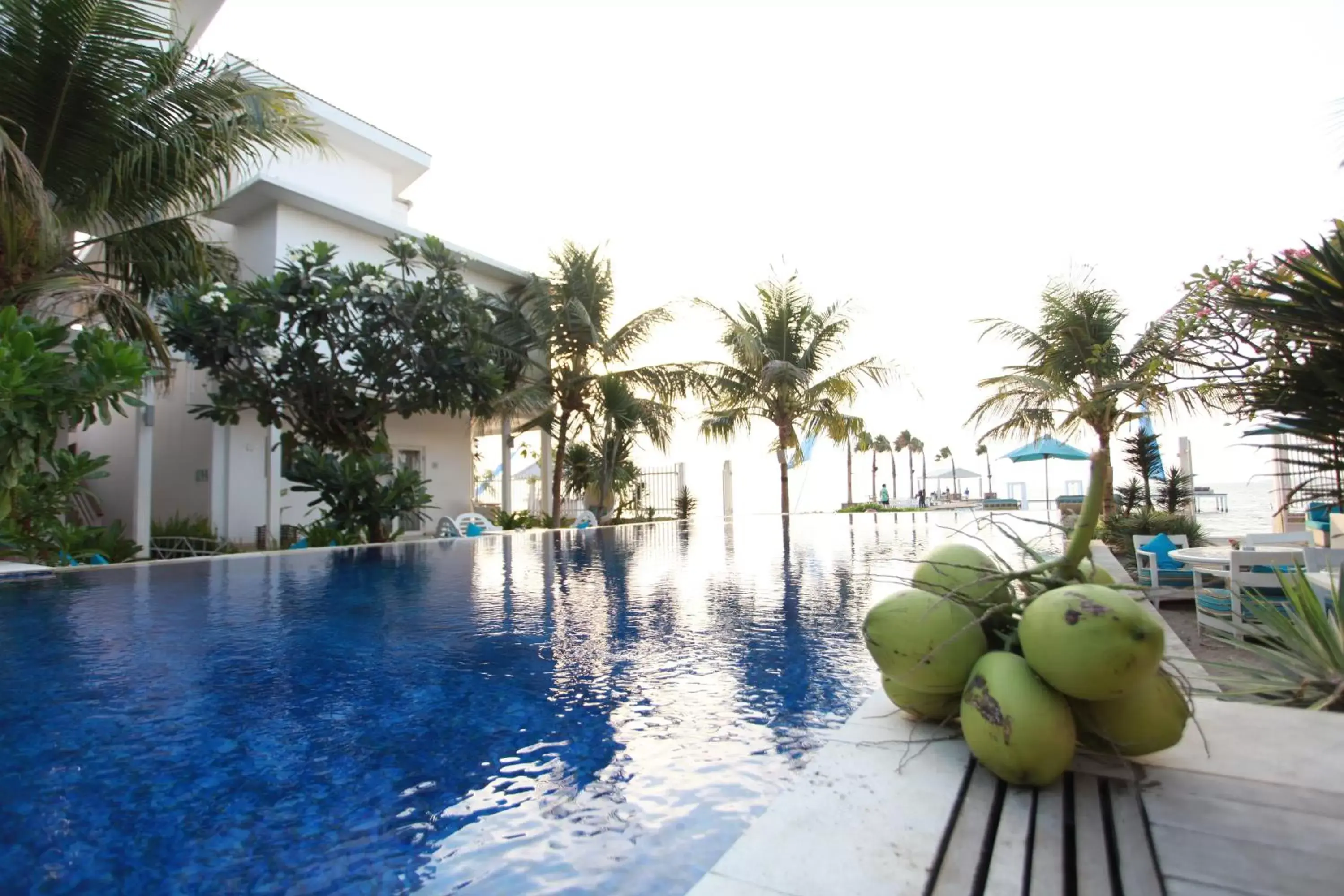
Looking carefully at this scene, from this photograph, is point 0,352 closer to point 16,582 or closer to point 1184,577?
point 16,582

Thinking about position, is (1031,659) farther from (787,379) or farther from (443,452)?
(787,379)

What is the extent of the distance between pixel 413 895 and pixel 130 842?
823 mm

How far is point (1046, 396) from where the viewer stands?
1195 cm

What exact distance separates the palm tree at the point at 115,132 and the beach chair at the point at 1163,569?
33.9ft

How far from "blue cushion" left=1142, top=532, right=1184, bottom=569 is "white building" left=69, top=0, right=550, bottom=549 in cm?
1132

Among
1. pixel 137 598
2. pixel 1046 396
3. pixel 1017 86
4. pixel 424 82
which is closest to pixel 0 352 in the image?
pixel 137 598

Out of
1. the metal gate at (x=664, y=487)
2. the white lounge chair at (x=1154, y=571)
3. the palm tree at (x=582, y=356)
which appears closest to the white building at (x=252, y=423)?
the palm tree at (x=582, y=356)

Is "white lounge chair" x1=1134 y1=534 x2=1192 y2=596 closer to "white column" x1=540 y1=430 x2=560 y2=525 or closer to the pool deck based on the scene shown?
the pool deck

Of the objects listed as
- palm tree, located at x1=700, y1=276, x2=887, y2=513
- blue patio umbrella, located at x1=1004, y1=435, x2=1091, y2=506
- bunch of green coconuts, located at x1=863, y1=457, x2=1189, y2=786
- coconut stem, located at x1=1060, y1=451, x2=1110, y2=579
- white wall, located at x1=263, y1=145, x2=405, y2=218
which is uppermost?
white wall, located at x1=263, y1=145, x2=405, y2=218

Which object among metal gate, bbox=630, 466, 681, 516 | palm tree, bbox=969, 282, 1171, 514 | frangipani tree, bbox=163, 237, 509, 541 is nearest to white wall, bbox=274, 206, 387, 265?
frangipani tree, bbox=163, 237, 509, 541

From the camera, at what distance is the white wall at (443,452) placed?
52.1 feet

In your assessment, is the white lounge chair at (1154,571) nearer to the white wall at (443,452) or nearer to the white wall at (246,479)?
the white wall at (246,479)

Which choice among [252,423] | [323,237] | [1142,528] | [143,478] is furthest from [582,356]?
[1142,528]

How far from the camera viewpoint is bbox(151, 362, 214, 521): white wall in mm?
12781
